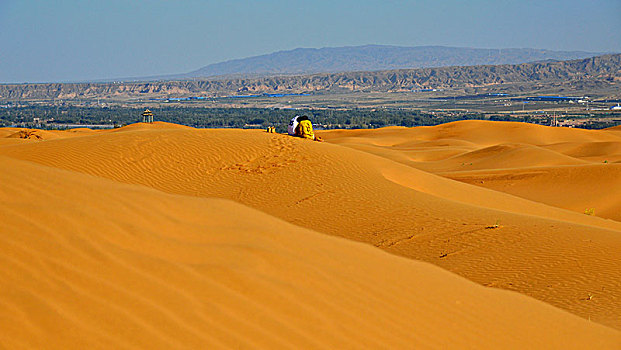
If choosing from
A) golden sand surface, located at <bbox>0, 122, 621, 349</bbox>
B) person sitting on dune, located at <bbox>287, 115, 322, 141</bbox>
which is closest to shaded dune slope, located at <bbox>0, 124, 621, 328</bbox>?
golden sand surface, located at <bbox>0, 122, 621, 349</bbox>

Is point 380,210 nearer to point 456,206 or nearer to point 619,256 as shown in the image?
point 456,206

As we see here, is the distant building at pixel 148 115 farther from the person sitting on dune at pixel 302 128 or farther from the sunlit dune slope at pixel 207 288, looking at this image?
the sunlit dune slope at pixel 207 288

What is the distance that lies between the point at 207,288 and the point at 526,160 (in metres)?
27.0

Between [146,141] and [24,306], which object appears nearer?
[24,306]

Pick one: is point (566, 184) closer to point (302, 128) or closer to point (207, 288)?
point (302, 128)

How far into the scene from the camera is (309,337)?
14.5ft

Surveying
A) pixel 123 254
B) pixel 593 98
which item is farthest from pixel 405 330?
pixel 593 98

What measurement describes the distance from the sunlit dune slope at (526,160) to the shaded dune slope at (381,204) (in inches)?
206

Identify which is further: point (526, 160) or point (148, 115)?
point (148, 115)

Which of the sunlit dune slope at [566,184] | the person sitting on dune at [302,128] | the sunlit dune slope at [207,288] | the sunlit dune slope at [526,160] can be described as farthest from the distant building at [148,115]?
the sunlit dune slope at [207,288]

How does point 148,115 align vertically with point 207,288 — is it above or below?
below

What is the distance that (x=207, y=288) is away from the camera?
459cm

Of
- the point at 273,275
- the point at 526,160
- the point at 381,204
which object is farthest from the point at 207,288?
the point at 526,160

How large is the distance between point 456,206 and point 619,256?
4.26 meters
